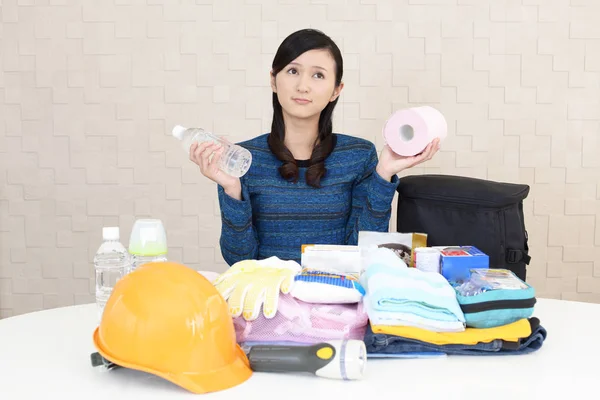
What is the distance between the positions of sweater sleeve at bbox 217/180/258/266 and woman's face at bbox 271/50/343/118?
270mm

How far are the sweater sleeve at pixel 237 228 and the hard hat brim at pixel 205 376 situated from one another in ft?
2.75

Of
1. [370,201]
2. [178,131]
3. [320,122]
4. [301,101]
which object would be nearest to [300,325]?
[178,131]

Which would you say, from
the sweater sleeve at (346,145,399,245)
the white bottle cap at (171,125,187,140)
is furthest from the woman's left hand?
the white bottle cap at (171,125,187,140)

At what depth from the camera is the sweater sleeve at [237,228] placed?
1.82 metres

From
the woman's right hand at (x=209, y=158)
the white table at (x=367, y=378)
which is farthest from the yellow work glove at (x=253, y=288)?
the woman's right hand at (x=209, y=158)

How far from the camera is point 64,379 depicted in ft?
3.31

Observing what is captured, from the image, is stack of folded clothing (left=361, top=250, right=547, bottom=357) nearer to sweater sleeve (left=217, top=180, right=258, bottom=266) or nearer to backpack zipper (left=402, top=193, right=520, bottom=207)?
backpack zipper (left=402, top=193, right=520, bottom=207)

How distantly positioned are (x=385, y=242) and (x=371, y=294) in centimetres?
45

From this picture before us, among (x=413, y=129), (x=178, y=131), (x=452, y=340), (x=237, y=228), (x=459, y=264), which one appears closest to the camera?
(x=452, y=340)

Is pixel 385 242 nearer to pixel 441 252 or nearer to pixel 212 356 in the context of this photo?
pixel 441 252

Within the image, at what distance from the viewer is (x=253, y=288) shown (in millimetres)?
1125

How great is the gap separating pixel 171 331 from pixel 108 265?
0.57 m

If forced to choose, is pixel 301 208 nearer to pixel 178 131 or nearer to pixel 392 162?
pixel 392 162

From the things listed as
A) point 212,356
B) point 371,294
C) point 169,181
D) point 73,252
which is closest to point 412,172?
point 169,181
